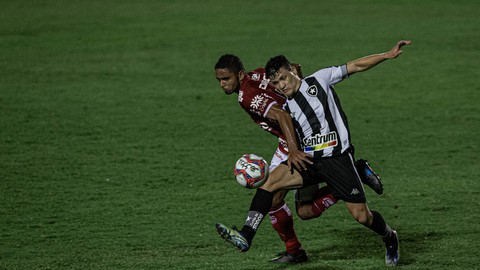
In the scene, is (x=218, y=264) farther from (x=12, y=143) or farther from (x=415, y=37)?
(x=415, y=37)

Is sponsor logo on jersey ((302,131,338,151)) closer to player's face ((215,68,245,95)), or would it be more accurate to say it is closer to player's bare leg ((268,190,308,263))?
player's bare leg ((268,190,308,263))

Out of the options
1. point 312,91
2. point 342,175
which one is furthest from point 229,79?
point 342,175

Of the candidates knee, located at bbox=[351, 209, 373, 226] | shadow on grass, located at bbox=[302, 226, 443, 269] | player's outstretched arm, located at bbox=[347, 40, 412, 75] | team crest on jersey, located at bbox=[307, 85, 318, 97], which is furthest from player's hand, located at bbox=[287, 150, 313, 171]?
shadow on grass, located at bbox=[302, 226, 443, 269]

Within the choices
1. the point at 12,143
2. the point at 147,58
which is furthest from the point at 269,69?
the point at 147,58

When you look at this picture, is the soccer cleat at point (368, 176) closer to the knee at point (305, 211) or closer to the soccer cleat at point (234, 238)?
the knee at point (305, 211)

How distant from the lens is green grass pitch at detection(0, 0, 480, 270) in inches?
308

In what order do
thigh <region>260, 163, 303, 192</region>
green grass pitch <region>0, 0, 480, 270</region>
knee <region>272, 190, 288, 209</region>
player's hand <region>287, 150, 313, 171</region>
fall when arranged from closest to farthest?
player's hand <region>287, 150, 313, 171</region>
thigh <region>260, 163, 303, 192</region>
knee <region>272, 190, 288, 209</region>
green grass pitch <region>0, 0, 480, 270</region>

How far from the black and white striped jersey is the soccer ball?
1.37ft

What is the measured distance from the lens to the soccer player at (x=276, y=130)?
22.3 ft

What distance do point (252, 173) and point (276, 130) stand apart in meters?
0.58

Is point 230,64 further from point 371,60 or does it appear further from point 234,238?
point 234,238

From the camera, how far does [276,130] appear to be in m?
7.16

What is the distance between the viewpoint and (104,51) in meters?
16.5

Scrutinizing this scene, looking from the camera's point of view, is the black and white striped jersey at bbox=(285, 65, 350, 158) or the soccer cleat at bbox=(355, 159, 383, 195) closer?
the black and white striped jersey at bbox=(285, 65, 350, 158)
